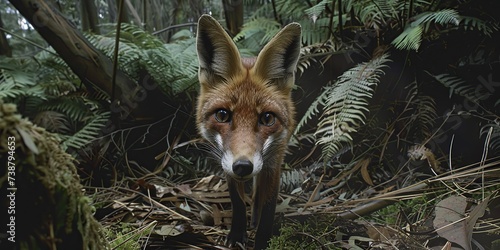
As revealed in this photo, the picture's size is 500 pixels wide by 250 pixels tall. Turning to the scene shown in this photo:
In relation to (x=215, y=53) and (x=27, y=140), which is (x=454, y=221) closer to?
(x=215, y=53)

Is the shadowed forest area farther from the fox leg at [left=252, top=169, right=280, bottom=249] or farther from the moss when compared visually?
the moss

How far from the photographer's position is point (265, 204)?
231 cm

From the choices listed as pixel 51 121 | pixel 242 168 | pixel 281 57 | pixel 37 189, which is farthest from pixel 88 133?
pixel 37 189

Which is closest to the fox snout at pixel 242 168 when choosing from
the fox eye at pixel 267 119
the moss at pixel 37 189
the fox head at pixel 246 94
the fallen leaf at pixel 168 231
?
the fox head at pixel 246 94

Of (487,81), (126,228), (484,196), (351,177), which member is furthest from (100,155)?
(487,81)

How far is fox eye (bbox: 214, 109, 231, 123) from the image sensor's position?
2.12 m

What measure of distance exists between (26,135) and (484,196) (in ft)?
7.23

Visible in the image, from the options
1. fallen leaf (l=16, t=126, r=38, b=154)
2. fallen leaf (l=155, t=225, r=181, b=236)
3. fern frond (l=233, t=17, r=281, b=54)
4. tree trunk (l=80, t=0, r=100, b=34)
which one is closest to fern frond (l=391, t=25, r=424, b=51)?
fern frond (l=233, t=17, r=281, b=54)

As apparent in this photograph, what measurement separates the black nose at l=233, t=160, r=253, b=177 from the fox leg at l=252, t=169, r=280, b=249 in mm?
538

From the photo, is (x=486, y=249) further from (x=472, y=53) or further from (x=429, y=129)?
(x=472, y=53)

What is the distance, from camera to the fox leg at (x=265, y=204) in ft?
7.19

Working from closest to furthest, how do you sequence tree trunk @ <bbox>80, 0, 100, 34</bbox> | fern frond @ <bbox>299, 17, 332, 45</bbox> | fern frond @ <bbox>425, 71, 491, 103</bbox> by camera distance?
fern frond @ <bbox>425, 71, 491, 103</bbox> < fern frond @ <bbox>299, 17, 332, 45</bbox> < tree trunk @ <bbox>80, 0, 100, 34</bbox>

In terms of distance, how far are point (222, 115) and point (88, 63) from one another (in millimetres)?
1813

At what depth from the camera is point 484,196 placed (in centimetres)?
222
